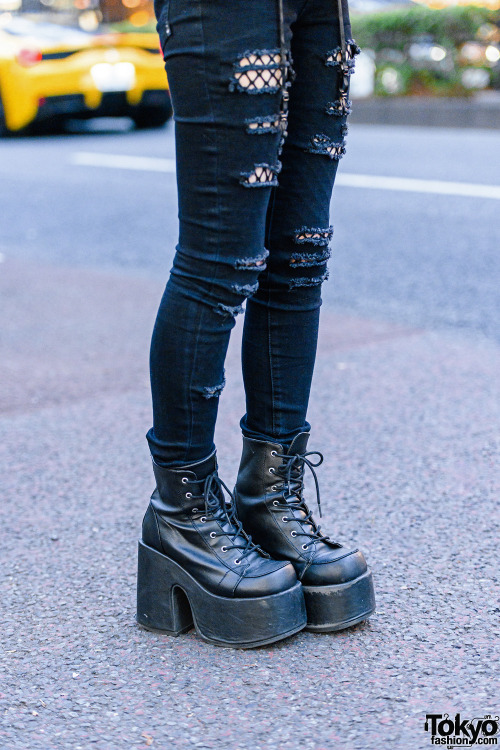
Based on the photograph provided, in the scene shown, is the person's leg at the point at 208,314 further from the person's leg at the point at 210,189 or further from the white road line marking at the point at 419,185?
the white road line marking at the point at 419,185

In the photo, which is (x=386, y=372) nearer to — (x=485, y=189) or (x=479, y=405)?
(x=479, y=405)

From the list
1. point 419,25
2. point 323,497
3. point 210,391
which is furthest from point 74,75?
point 210,391

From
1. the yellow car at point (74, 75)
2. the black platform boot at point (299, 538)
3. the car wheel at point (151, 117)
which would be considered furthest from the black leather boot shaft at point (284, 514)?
the car wheel at point (151, 117)

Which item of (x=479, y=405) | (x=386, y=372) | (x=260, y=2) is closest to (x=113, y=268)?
(x=386, y=372)

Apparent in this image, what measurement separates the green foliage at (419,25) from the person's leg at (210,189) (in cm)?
1064

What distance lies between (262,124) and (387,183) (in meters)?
5.58

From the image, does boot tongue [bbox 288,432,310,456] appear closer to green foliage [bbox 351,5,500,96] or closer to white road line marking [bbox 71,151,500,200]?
white road line marking [bbox 71,151,500,200]

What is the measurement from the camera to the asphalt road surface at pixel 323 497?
1.51 m

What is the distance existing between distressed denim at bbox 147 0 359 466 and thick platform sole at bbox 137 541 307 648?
20 cm

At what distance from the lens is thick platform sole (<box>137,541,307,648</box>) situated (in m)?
1.65

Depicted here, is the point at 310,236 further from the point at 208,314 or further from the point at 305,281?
the point at 208,314

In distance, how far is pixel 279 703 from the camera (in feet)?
4.96

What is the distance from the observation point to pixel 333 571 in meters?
1.71

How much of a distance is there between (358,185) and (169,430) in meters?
5.52
